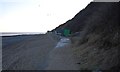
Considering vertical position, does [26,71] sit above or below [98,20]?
below

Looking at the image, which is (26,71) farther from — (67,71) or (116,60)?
(116,60)

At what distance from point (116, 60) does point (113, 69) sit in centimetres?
61

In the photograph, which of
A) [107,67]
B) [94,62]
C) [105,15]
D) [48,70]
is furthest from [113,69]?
[105,15]

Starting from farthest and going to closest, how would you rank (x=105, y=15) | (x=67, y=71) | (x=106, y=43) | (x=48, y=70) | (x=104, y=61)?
(x=105, y=15) → (x=106, y=43) → (x=48, y=70) → (x=67, y=71) → (x=104, y=61)

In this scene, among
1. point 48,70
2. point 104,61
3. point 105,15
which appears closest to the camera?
point 104,61

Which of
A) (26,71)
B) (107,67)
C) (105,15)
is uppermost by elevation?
(105,15)

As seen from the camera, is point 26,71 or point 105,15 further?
point 105,15

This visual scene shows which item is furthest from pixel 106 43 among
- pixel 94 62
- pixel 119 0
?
pixel 119 0

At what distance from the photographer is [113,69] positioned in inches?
407

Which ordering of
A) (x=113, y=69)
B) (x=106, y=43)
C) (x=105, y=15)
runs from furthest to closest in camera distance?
1. (x=105, y=15)
2. (x=106, y=43)
3. (x=113, y=69)

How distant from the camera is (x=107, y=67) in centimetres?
1085

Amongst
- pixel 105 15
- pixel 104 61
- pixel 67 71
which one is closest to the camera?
pixel 104 61

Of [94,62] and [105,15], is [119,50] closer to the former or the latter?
[94,62]

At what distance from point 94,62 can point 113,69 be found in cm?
251
